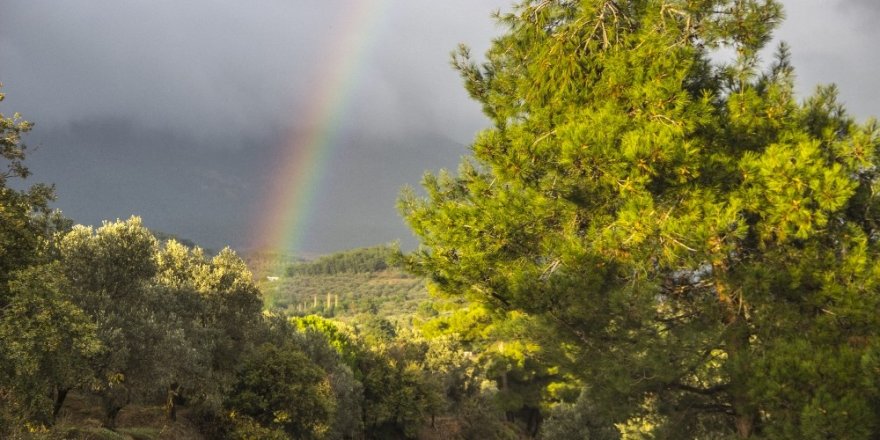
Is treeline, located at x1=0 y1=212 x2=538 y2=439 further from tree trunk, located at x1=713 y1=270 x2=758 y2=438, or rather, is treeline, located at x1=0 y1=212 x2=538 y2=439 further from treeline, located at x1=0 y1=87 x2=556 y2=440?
tree trunk, located at x1=713 y1=270 x2=758 y2=438

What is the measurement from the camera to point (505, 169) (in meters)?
10.0

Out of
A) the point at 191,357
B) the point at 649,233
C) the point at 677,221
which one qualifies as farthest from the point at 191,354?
the point at 677,221

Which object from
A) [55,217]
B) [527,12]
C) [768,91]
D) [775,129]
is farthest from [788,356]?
[55,217]

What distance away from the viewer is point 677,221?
336 inches

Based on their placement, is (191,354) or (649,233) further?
(191,354)

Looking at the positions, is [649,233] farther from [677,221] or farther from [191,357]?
[191,357]

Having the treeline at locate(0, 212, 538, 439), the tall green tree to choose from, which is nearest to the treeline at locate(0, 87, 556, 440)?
the treeline at locate(0, 212, 538, 439)

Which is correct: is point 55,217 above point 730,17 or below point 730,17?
below

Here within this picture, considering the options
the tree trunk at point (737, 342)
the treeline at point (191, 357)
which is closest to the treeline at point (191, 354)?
the treeline at point (191, 357)

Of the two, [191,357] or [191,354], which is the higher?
[191,354]

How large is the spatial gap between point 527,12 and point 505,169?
3.87 metres

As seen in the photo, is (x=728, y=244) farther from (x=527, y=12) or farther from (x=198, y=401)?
(x=198, y=401)

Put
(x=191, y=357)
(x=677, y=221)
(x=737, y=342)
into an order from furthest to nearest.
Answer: (x=191, y=357), (x=737, y=342), (x=677, y=221)

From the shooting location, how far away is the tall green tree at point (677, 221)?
8.13 meters
